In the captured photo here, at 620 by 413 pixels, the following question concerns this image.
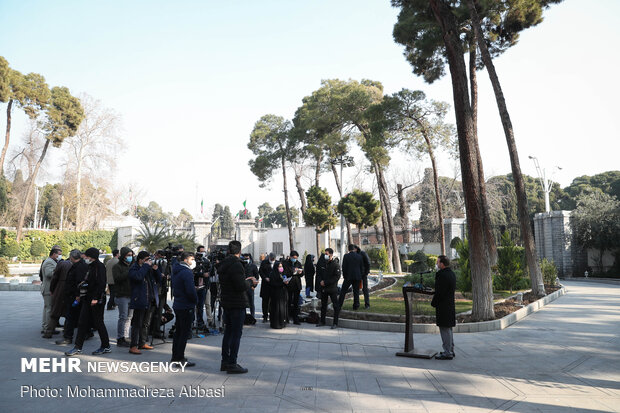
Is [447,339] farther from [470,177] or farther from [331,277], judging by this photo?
[470,177]

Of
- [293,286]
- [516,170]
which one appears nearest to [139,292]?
[293,286]

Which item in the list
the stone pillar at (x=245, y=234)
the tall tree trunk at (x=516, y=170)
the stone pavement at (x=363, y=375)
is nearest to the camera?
the stone pavement at (x=363, y=375)

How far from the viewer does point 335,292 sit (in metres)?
9.54

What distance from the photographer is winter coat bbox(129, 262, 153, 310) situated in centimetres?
683

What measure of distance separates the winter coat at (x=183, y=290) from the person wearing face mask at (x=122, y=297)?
1508 millimetres

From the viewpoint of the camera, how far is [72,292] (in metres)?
7.93

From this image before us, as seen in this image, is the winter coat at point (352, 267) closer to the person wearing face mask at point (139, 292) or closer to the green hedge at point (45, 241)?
the person wearing face mask at point (139, 292)

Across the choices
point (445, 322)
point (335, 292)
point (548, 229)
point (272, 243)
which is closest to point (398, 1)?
point (335, 292)

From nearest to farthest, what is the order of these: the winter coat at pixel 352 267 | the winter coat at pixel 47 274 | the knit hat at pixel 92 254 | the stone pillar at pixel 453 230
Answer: the knit hat at pixel 92 254, the winter coat at pixel 47 274, the winter coat at pixel 352 267, the stone pillar at pixel 453 230

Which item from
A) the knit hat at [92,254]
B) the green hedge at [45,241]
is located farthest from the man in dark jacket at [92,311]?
the green hedge at [45,241]

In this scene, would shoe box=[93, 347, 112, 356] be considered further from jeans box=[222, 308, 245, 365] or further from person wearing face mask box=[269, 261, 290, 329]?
person wearing face mask box=[269, 261, 290, 329]

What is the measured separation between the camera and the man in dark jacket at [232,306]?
19.0 feet

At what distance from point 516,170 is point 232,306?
37.1ft

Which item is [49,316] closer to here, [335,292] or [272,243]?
[335,292]
